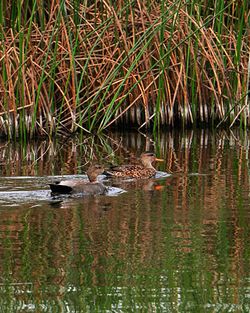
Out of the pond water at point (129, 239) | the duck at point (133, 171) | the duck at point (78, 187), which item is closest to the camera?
the pond water at point (129, 239)

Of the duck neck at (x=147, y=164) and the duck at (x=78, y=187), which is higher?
the duck neck at (x=147, y=164)

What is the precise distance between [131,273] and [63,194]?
3.02 m

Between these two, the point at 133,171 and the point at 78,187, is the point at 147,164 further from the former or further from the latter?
the point at 78,187

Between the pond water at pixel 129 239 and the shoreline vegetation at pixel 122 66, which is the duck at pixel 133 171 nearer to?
the pond water at pixel 129 239

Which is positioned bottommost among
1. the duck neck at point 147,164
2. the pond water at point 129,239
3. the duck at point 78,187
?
the pond water at point 129,239

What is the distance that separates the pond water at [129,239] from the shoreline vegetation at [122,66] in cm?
140

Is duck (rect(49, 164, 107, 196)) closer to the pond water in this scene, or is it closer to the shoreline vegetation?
the pond water

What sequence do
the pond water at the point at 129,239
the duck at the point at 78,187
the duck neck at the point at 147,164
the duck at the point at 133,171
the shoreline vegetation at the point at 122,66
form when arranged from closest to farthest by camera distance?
the pond water at the point at 129,239 → the duck at the point at 78,187 → the duck at the point at 133,171 → the duck neck at the point at 147,164 → the shoreline vegetation at the point at 122,66

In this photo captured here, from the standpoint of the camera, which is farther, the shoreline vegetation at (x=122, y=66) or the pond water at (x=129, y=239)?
the shoreline vegetation at (x=122, y=66)

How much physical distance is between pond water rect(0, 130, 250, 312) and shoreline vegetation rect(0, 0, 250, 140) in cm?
140

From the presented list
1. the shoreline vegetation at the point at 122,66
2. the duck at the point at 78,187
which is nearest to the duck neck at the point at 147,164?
the duck at the point at 78,187

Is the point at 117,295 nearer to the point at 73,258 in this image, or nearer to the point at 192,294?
the point at 192,294

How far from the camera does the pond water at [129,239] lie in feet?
20.5

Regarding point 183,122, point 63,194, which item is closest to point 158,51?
point 183,122
